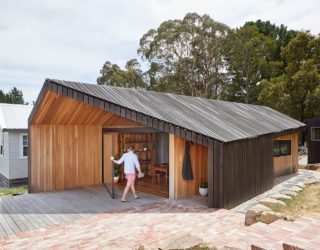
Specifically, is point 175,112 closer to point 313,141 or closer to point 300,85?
point 313,141

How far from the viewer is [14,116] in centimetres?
1461

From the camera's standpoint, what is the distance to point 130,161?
7.88 m

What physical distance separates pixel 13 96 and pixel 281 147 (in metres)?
54.5

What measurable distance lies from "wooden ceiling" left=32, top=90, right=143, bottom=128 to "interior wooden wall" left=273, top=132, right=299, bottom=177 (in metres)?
6.92

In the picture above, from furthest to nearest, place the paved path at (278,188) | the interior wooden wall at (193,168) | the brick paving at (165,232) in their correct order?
the interior wooden wall at (193,168)
the paved path at (278,188)
the brick paving at (165,232)

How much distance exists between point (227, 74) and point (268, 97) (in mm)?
7357

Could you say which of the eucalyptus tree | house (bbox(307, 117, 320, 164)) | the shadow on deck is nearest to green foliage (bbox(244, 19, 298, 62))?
the eucalyptus tree

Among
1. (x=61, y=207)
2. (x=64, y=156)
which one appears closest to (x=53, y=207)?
(x=61, y=207)

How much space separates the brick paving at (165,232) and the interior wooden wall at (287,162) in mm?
6532

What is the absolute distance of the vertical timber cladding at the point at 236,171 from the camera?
688 centimetres

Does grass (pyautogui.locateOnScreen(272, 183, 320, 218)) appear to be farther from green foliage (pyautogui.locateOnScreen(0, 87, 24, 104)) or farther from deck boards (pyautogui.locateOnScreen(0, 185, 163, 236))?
green foliage (pyautogui.locateOnScreen(0, 87, 24, 104))

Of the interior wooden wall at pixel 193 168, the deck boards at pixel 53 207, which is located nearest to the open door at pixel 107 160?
the deck boards at pixel 53 207

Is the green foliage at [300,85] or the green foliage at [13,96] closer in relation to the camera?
the green foliage at [300,85]

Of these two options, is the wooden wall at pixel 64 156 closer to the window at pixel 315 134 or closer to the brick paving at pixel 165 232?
the brick paving at pixel 165 232
